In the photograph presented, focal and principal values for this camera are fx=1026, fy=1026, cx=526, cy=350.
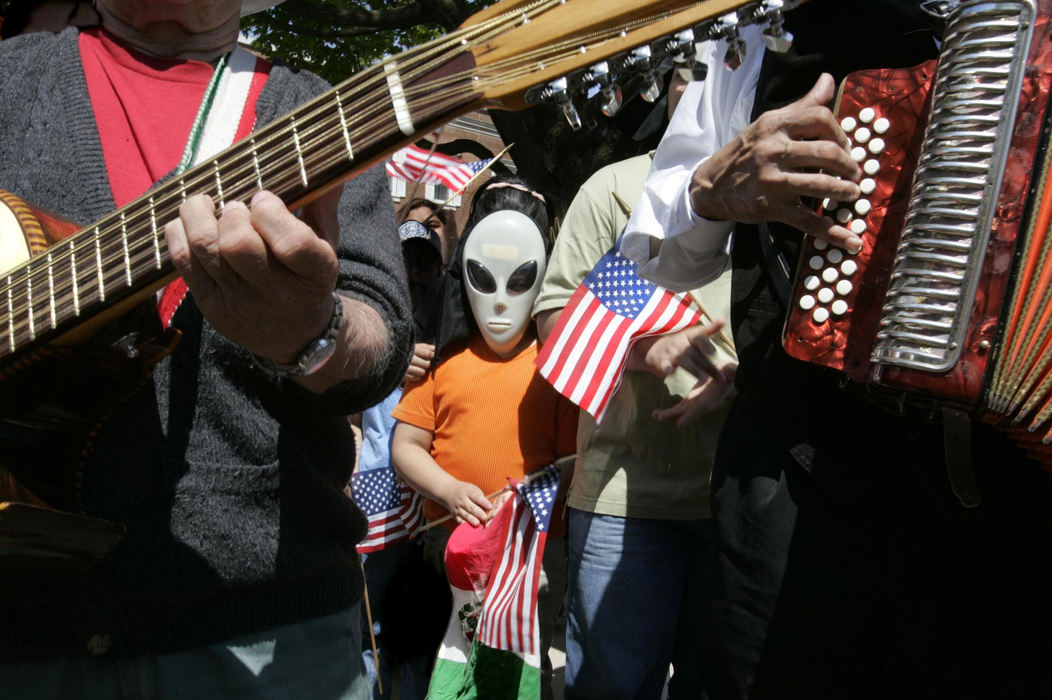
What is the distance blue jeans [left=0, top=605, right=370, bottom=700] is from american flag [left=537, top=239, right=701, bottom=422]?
1.66 metres

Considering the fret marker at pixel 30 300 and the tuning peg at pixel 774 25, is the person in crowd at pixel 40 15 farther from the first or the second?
the tuning peg at pixel 774 25

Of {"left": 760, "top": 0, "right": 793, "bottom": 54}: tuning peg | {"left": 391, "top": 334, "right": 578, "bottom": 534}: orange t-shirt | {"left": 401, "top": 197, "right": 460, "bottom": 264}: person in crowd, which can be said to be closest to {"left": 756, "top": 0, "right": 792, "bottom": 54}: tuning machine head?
{"left": 760, "top": 0, "right": 793, "bottom": 54}: tuning peg

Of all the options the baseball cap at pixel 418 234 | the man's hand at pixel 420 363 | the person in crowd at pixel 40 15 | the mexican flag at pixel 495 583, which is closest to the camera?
the person in crowd at pixel 40 15

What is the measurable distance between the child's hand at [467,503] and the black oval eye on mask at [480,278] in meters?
0.78

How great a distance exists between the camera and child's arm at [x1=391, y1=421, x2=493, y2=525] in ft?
12.6

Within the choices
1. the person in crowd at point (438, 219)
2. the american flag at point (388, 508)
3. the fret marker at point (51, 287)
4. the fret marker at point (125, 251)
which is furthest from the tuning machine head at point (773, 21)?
the person in crowd at point (438, 219)

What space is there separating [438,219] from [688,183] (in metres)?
4.26

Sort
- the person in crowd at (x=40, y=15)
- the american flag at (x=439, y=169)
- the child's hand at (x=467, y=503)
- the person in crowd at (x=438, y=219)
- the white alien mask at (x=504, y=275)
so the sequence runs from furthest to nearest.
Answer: the american flag at (x=439, y=169)
the person in crowd at (x=438, y=219)
the white alien mask at (x=504, y=275)
the child's hand at (x=467, y=503)
the person in crowd at (x=40, y=15)

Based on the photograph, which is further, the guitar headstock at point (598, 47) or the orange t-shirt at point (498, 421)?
the orange t-shirt at point (498, 421)

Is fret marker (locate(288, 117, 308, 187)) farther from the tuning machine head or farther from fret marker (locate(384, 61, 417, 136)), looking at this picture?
the tuning machine head

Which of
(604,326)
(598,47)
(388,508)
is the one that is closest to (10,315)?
(598,47)

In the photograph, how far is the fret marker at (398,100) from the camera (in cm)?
136

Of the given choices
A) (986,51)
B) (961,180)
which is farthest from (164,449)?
(986,51)

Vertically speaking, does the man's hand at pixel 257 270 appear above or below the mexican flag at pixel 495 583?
above
